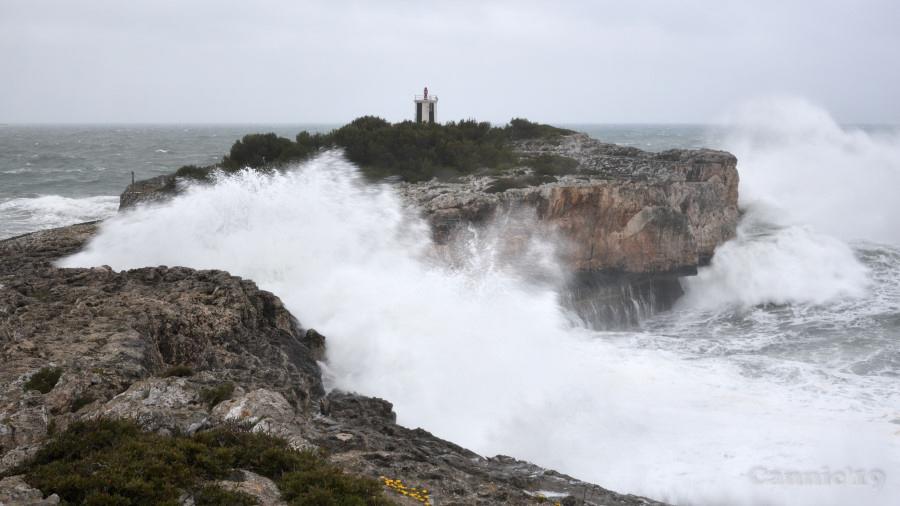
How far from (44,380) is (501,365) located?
8131 mm

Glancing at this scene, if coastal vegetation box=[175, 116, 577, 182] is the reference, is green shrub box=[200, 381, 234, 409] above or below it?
below

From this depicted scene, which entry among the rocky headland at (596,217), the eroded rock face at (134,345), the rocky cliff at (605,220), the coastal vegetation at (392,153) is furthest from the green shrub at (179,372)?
the coastal vegetation at (392,153)

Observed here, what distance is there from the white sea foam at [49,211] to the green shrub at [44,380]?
19130mm

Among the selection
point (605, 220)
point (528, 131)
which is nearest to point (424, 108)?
point (528, 131)

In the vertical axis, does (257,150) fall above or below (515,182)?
above

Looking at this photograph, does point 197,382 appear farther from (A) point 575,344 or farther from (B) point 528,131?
(B) point 528,131

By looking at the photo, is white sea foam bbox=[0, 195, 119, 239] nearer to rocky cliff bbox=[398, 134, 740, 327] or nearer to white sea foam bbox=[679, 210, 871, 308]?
rocky cliff bbox=[398, 134, 740, 327]

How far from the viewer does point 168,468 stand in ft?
17.8

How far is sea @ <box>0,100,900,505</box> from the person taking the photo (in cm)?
1030

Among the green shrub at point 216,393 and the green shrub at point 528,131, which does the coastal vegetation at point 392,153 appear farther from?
the green shrub at point 216,393

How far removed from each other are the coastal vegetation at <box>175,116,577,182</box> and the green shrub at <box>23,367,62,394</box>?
42.3 feet

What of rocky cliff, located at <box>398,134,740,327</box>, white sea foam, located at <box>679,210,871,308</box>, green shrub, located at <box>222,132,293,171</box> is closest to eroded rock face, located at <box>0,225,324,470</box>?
rocky cliff, located at <box>398,134,740,327</box>

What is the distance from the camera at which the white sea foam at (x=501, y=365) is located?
10297mm

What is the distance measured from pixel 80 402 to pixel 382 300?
742 cm
